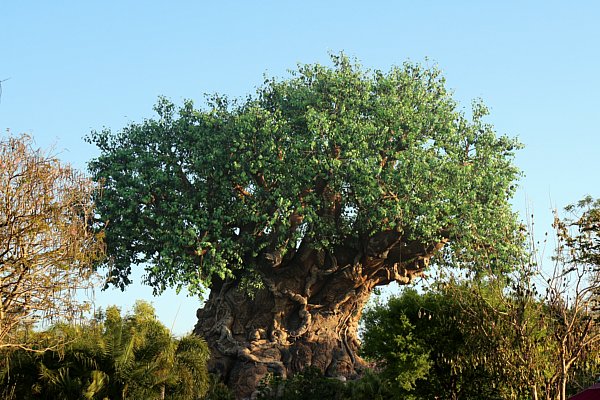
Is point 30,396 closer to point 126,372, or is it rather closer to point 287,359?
point 126,372

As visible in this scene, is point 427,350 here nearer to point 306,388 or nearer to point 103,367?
point 306,388

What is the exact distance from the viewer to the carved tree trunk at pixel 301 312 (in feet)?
109

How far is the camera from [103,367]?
2408 cm

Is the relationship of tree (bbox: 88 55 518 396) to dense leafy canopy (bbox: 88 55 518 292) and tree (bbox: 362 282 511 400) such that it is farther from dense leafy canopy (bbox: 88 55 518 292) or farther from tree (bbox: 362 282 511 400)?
tree (bbox: 362 282 511 400)

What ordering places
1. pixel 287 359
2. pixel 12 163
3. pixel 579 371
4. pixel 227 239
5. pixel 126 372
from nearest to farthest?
1. pixel 12 163
2. pixel 126 372
3. pixel 579 371
4. pixel 227 239
5. pixel 287 359

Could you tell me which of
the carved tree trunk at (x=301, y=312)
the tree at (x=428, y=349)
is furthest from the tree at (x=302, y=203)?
the tree at (x=428, y=349)

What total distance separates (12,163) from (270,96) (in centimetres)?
1445

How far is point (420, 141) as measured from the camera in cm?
3209

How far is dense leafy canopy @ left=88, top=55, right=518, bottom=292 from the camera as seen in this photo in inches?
1204

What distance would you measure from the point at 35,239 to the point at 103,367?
449cm

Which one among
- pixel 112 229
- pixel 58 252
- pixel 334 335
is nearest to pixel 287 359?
pixel 334 335

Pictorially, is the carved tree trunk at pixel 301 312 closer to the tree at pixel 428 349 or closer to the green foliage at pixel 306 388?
the green foliage at pixel 306 388

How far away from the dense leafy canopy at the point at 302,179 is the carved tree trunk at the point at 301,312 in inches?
38.5

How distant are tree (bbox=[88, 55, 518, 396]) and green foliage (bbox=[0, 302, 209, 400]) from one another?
5210 mm
